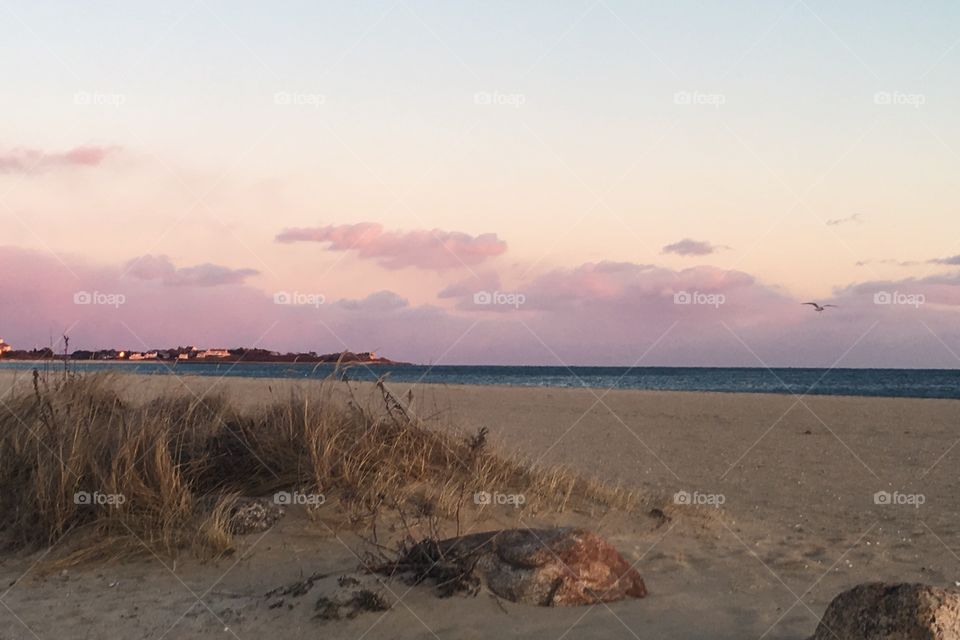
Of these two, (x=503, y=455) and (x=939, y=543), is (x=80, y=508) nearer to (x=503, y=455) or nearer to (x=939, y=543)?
(x=503, y=455)

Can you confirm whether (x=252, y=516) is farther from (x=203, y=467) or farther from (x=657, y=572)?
(x=657, y=572)

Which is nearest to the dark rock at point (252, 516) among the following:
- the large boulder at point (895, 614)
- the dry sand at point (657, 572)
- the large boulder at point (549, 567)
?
the dry sand at point (657, 572)

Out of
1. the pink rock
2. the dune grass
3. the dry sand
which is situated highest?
the dune grass

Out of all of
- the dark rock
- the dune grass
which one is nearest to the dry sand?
the dark rock

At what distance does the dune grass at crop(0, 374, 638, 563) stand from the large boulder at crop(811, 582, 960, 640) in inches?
111

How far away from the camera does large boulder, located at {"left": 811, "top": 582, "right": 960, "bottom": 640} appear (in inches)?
157

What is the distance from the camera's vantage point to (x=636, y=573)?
5.71m

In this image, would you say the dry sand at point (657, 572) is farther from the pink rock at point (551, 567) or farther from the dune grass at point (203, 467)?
the dune grass at point (203, 467)

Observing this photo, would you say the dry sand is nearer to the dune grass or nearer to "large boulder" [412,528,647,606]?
"large boulder" [412,528,647,606]

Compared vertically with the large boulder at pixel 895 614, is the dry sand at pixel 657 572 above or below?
below

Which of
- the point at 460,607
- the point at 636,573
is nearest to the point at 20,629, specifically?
the point at 460,607

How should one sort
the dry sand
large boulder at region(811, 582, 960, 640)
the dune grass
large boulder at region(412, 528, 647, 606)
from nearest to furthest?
large boulder at region(811, 582, 960, 640), the dry sand, large boulder at region(412, 528, 647, 606), the dune grass

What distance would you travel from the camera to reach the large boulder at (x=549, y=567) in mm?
5344

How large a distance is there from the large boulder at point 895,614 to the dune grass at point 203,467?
281cm
